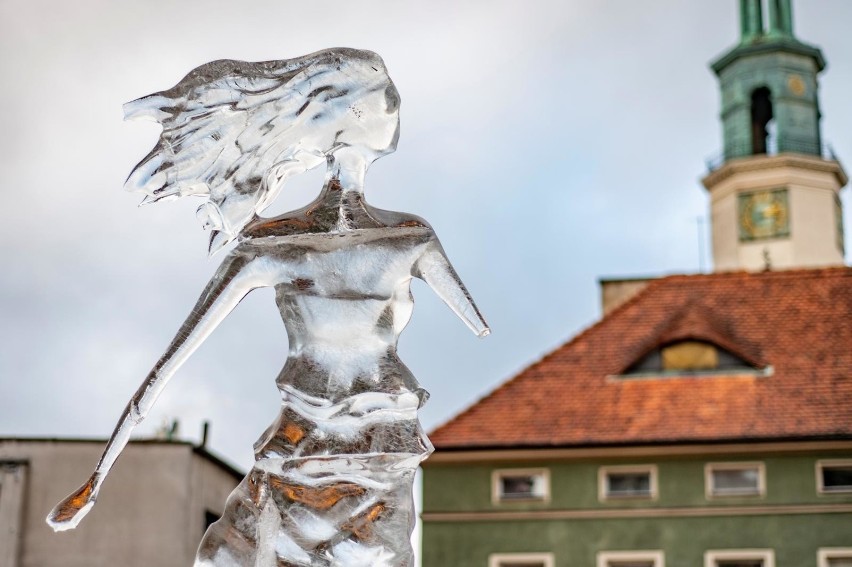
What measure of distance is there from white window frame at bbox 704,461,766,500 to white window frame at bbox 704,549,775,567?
96 centimetres

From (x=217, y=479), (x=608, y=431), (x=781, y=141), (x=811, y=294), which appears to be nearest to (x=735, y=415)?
(x=608, y=431)

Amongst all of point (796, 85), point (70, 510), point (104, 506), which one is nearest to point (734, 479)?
point (104, 506)

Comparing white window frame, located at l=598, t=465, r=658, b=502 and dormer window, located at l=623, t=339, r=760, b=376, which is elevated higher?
dormer window, located at l=623, t=339, r=760, b=376

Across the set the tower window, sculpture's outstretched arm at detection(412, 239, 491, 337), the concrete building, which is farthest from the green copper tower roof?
sculpture's outstretched arm at detection(412, 239, 491, 337)

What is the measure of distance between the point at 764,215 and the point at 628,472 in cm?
3045

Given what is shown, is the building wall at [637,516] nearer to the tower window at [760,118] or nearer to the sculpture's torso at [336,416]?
the sculpture's torso at [336,416]

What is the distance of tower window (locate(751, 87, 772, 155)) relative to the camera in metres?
60.2

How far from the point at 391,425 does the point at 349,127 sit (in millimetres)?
918

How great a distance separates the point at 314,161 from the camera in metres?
5.04

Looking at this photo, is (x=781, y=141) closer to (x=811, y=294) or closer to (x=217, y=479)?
(x=811, y=294)

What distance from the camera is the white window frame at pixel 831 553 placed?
2836 cm

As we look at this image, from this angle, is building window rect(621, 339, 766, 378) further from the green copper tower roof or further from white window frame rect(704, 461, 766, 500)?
the green copper tower roof

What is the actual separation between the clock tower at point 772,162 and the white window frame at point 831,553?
2899cm

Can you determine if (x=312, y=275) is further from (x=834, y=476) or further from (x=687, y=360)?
(x=687, y=360)
